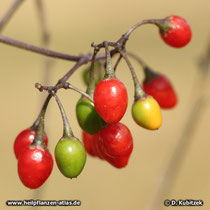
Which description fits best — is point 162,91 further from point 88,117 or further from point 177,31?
point 88,117

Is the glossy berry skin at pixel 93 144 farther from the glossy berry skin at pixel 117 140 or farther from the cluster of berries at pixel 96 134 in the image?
the glossy berry skin at pixel 117 140

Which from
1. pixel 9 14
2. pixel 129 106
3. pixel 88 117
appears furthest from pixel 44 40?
pixel 129 106

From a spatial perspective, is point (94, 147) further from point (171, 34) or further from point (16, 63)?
point (16, 63)

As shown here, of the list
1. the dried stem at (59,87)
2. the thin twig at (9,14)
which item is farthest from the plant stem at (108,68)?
the thin twig at (9,14)

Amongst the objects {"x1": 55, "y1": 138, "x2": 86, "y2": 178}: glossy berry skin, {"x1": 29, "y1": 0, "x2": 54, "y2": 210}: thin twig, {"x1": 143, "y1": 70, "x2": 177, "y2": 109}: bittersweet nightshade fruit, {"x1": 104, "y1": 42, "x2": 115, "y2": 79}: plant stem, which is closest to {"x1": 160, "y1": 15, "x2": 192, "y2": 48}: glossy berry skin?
{"x1": 143, "y1": 70, "x2": 177, "y2": 109}: bittersweet nightshade fruit

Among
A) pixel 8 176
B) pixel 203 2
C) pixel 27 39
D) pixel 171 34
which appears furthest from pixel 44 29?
pixel 203 2

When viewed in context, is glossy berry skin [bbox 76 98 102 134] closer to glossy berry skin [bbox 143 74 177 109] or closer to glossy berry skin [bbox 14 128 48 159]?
glossy berry skin [bbox 14 128 48 159]
